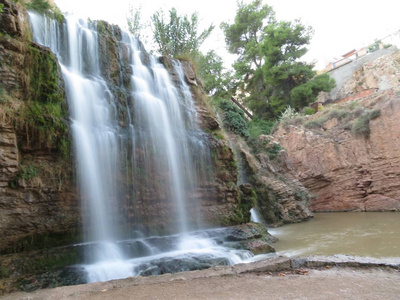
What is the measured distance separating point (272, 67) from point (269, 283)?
21998 millimetres

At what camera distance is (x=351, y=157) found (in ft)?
51.3

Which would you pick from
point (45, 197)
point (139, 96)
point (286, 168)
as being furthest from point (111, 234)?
point (286, 168)

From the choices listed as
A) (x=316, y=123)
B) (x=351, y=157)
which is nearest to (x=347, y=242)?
(x=351, y=157)

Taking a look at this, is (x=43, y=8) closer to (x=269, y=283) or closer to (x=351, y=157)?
(x=269, y=283)

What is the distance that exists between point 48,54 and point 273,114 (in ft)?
68.3

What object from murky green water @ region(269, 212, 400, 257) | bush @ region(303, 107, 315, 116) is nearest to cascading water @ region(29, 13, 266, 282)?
murky green water @ region(269, 212, 400, 257)

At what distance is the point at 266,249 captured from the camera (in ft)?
21.6

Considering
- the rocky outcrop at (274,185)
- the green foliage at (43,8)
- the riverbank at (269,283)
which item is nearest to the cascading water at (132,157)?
the green foliage at (43,8)

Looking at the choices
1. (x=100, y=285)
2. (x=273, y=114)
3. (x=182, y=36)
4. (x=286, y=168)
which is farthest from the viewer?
(x=273, y=114)

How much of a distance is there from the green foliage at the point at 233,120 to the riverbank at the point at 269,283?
10.6 meters

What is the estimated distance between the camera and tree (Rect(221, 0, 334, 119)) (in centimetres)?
2258

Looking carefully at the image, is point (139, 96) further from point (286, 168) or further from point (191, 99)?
point (286, 168)

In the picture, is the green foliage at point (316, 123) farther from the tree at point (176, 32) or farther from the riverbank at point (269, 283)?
the riverbank at point (269, 283)

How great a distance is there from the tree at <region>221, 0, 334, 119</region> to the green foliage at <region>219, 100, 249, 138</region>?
359 inches
